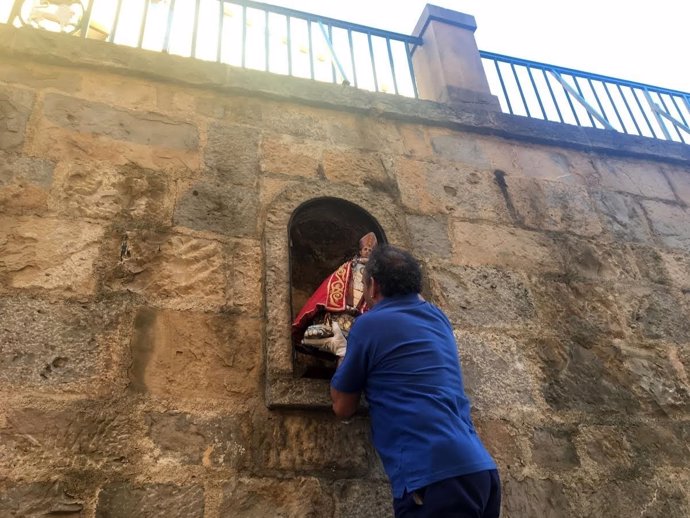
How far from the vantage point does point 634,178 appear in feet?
13.3

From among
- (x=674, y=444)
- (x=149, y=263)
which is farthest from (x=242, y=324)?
(x=674, y=444)

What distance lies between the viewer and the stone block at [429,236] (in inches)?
121

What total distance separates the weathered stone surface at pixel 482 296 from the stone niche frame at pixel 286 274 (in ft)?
1.00

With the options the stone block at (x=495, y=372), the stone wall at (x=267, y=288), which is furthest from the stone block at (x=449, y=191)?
the stone block at (x=495, y=372)

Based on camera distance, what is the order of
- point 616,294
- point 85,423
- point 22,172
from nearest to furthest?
point 85,423 → point 22,172 → point 616,294

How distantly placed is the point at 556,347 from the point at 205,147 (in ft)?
6.94

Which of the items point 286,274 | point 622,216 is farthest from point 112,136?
Answer: point 622,216

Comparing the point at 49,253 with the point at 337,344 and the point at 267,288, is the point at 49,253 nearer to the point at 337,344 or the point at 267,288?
the point at 267,288

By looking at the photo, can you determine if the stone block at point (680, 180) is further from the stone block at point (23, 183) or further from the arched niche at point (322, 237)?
the stone block at point (23, 183)

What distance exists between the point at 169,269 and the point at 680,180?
3.69 m

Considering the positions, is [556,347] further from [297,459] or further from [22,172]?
[22,172]

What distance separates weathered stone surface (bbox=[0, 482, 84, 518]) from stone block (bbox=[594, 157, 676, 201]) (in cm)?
359

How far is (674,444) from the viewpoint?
2.79 m

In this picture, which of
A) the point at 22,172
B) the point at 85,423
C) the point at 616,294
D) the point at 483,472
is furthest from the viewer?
→ the point at 616,294
